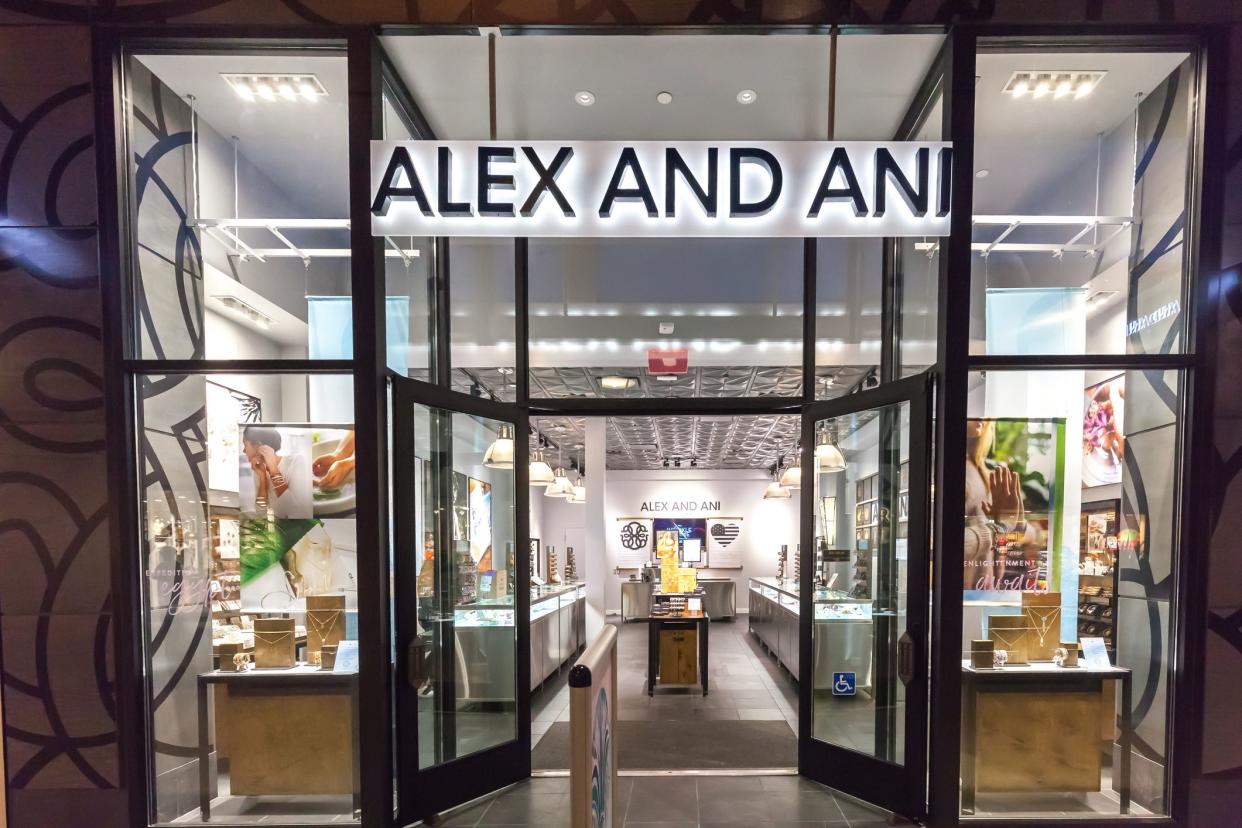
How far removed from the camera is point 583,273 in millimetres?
4516

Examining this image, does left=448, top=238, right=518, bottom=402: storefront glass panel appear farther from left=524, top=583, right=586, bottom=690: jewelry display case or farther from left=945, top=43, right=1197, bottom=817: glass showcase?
left=524, top=583, right=586, bottom=690: jewelry display case

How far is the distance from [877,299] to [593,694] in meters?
3.29

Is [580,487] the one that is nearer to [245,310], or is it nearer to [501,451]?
[501,451]

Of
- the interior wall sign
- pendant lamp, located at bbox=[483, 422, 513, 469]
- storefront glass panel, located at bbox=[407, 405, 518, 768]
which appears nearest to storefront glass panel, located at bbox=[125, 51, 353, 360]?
the interior wall sign

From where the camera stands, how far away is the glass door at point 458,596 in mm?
3383

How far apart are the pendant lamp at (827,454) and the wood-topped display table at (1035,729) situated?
1.29m

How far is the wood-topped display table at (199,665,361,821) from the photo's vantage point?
11.2 feet

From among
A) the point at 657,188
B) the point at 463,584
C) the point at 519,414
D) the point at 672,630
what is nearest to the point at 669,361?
the point at 519,414

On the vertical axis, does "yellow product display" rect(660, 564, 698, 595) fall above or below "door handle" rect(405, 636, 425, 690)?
below

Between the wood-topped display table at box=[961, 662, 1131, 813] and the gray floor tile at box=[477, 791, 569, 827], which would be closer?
the wood-topped display table at box=[961, 662, 1131, 813]

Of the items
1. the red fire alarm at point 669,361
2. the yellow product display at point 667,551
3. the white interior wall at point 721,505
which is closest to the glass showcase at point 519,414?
the red fire alarm at point 669,361

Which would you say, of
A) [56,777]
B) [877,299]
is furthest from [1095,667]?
[56,777]

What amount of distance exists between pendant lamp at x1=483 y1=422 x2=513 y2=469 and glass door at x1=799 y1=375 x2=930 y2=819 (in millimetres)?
1900

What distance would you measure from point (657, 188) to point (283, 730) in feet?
11.3
